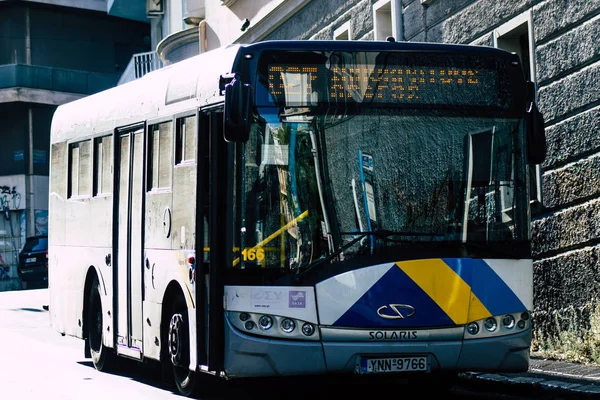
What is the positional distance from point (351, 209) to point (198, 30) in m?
18.2

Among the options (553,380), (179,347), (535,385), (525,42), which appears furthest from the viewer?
(525,42)

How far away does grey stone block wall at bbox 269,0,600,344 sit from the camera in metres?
13.1

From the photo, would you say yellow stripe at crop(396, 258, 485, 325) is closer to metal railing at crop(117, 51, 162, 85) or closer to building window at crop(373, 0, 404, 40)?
building window at crop(373, 0, 404, 40)

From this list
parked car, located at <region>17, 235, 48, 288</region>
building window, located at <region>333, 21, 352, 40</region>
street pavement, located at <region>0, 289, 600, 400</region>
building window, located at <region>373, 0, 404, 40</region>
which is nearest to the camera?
street pavement, located at <region>0, 289, 600, 400</region>

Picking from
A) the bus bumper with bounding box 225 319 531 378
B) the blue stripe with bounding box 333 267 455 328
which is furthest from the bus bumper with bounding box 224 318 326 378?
the blue stripe with bounding box 333 267 455 328

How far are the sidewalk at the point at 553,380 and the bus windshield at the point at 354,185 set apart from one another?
1.43 m

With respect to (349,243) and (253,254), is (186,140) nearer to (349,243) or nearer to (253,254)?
(253,254)

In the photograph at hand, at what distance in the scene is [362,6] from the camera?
1958 centimetres

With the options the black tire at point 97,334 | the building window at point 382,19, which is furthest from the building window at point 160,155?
the building window at point 382,19

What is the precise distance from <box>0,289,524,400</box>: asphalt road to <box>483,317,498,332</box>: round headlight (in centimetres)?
113

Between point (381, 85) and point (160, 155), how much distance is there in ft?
8.56

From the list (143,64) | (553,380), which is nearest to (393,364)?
(553,380)

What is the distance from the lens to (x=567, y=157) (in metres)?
13.6

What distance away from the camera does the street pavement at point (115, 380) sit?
10.9 meters
